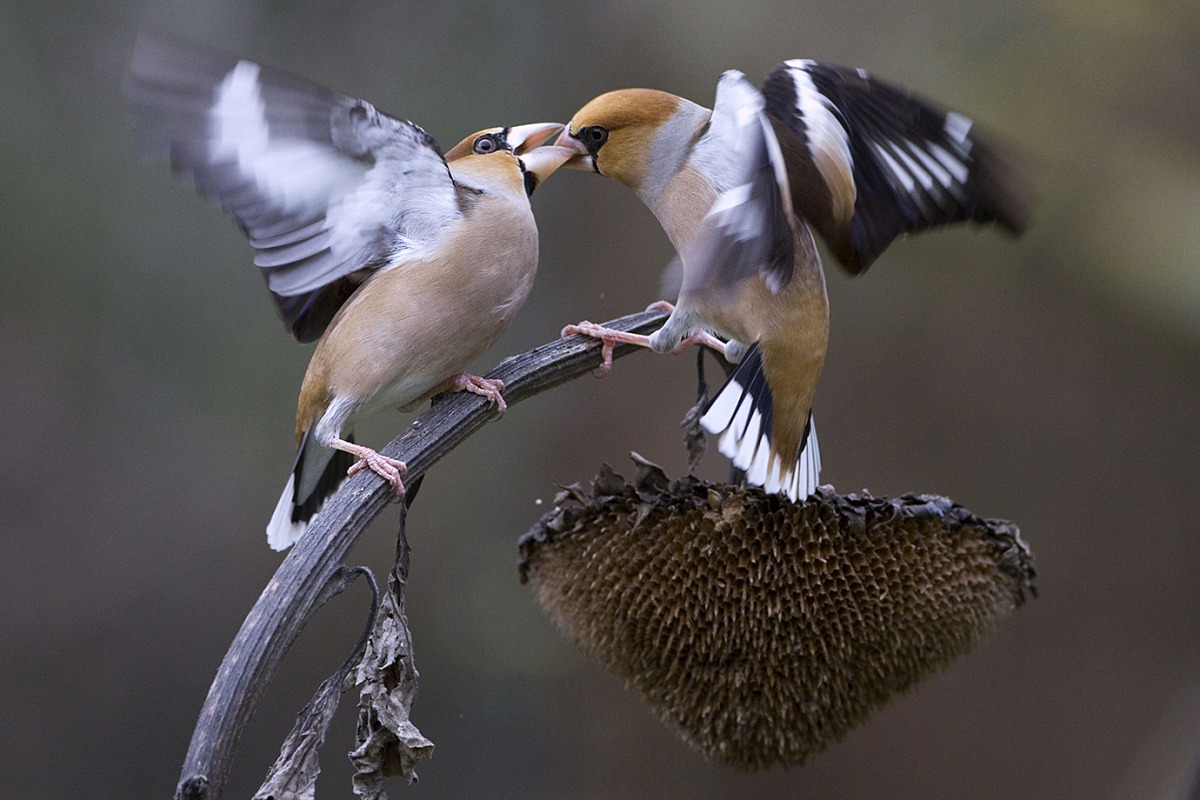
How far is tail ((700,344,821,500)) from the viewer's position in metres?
1.53

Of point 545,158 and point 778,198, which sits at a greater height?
point 545,158

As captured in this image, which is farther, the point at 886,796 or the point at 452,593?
the point at 452,593

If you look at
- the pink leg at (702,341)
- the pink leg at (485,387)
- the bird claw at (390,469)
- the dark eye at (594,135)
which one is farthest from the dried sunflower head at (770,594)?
the dark eye at (594,135)

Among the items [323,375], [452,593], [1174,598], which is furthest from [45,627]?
[1174,598]

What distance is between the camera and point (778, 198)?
1365 mm

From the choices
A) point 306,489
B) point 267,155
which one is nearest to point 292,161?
point 267,155

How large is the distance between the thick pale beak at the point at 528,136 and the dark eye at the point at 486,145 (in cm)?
3

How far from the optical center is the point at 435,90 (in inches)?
135

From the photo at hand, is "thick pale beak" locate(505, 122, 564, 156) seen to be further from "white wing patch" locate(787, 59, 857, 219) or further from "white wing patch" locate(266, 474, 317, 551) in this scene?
"white wing patch" locate(266, 474, 317, 551)

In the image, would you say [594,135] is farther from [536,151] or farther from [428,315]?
[428,315]

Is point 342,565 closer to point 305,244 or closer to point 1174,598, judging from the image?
point 305,244

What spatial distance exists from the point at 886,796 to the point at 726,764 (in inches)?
74.2

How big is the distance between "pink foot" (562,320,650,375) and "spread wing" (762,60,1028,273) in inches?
13.6

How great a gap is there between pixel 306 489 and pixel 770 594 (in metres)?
0.91
